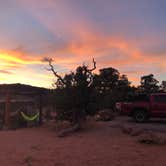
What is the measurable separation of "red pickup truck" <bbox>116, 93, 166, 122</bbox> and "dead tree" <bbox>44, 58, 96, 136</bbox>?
4.99m

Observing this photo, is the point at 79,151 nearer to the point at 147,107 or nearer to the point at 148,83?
the point at 147,107

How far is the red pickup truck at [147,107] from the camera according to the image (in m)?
24.7

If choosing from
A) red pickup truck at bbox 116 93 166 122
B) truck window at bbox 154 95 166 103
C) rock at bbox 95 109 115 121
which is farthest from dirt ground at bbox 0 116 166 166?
rock at bbox 95 109 115 121

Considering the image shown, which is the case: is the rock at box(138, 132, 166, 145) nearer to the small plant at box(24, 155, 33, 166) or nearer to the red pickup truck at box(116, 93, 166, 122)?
the small plant at box(24, 155, 33, 166)

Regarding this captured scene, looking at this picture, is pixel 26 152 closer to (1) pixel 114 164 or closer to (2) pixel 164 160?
(1) pixel 114 164

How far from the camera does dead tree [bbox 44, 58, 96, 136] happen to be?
68.3 ft

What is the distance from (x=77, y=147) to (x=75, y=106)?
6974 mm

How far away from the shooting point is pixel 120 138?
16281 mm

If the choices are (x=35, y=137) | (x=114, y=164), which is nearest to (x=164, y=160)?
(x=114, y=164)

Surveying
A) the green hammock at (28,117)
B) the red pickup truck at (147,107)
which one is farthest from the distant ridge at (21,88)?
the red pickup truck at (147,107)

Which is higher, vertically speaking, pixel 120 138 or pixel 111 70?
pixel 111 70

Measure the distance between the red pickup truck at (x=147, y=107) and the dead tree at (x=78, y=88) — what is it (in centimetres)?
499

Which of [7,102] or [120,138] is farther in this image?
[7,102]

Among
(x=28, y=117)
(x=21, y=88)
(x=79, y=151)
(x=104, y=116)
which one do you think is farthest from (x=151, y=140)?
(x=21, y=88)
